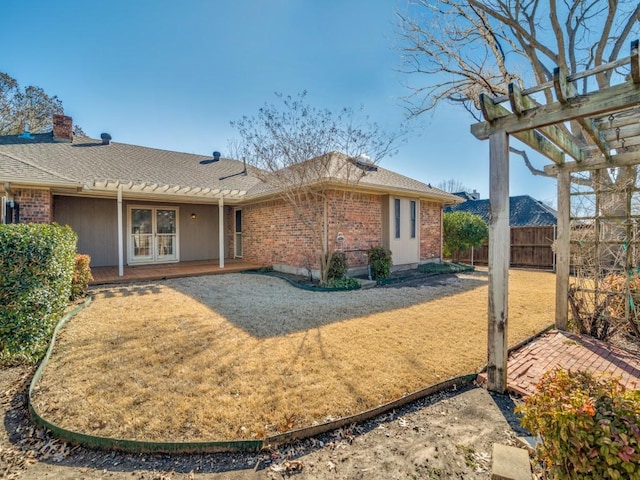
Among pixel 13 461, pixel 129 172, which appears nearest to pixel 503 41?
pixel 129 172

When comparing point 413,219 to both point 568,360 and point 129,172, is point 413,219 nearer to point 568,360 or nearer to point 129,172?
point 568,360

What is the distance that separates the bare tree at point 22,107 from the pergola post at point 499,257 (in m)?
25.2

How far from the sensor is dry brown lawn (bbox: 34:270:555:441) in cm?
284

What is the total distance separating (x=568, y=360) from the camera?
13.1ft

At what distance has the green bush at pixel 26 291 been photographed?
3.99m

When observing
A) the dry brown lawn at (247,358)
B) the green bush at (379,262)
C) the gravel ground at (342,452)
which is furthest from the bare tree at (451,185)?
the gravel ground at (342,452)

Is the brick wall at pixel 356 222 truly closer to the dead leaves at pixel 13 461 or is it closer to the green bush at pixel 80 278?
the green bush at pixel 80 278

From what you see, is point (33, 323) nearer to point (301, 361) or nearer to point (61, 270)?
point (61, 270)

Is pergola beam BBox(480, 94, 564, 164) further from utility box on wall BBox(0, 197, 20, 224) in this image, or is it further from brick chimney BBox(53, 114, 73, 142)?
brick chimney BBox(53, 114, 73, 142)

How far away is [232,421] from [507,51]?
523 inches

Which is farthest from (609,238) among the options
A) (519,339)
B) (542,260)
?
(542,260)

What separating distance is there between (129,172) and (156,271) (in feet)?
12.7

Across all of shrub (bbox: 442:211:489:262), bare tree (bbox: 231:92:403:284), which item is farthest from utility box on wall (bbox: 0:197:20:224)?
shrub (bbox: 442:211:489:262)

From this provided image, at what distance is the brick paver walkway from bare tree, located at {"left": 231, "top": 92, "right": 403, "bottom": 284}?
17.9ft
